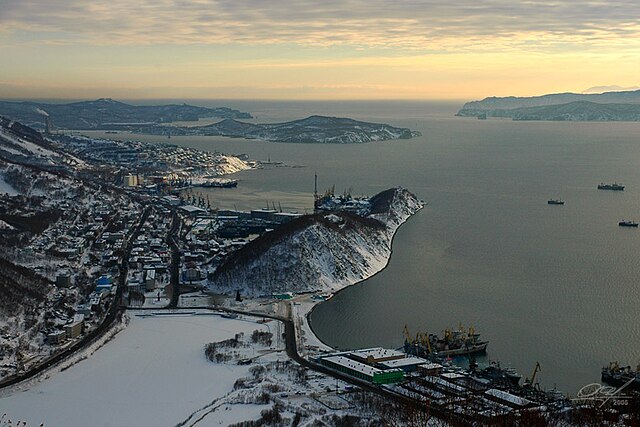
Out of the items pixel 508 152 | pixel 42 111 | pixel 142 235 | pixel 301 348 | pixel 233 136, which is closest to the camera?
pixel 301 348

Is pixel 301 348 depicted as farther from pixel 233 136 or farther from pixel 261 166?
pixel 233 136

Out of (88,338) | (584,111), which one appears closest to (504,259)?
(88,338)

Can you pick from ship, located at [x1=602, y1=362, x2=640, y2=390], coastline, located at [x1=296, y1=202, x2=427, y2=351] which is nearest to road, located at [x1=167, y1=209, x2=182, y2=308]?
coastline, located at [x1=296, y1=202, x2=427, y2=351]

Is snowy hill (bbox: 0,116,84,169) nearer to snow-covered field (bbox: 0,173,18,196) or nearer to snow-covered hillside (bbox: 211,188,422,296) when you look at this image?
snow-covered field (bbox: 0,173,18,196)

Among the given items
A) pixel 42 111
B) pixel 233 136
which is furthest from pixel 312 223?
pixel 42 111

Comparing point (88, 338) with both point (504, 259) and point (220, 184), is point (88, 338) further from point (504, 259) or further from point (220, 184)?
point (220, 184)
